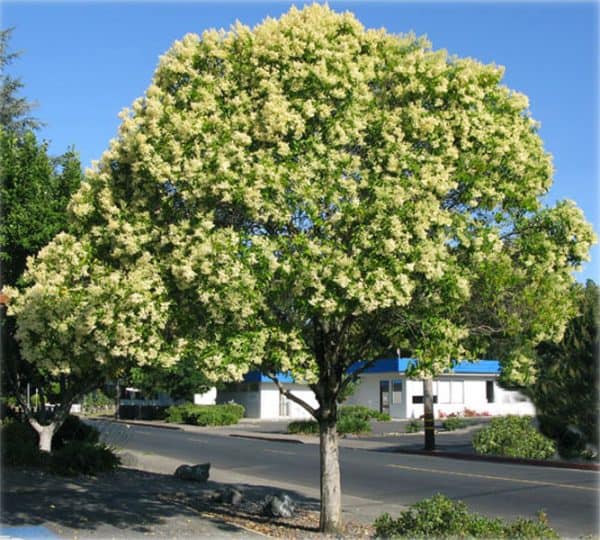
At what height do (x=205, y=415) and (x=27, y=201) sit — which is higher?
(x=27, y=201)

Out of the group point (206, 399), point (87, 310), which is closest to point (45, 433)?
point (87, 310)

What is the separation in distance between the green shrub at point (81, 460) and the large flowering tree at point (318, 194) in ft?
27.6

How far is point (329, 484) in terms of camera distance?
12.6 meters

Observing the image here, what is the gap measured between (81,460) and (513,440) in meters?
15.5

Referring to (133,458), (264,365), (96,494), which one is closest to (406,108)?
(264,365)

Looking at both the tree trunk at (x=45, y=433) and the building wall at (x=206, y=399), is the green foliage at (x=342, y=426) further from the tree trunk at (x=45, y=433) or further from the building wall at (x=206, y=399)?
the building wall at (x=206, y=399)

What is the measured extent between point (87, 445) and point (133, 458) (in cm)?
398

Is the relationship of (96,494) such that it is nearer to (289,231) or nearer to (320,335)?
(320,335)

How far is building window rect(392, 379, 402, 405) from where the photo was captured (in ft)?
175

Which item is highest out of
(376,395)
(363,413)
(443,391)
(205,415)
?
(443,391)

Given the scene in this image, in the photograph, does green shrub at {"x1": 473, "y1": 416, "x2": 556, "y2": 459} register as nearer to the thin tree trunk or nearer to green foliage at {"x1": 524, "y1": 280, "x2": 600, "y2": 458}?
green foliage at {"x1": 524, "y1": 280, "x2": 600, "y2": 458}

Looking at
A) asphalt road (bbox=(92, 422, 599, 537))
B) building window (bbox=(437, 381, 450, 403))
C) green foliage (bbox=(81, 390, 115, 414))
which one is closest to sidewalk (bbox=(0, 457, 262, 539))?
asphalt road (bbox=(92, 422, 599, 537))

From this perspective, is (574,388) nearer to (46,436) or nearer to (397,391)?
(46,436)

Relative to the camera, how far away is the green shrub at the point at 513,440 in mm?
26531
